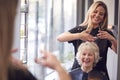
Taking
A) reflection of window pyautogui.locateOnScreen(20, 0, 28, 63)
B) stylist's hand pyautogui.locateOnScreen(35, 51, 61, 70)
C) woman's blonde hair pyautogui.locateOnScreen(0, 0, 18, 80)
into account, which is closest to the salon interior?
reflection of window pyautogui.locateOnScreen(20, 0, 28, 63)

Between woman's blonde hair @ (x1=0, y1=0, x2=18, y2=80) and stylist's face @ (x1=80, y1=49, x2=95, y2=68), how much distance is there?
120 centimetres

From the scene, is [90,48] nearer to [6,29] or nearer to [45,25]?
[45,25]

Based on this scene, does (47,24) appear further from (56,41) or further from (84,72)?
(84,72)

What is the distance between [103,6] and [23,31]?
573 millimetres

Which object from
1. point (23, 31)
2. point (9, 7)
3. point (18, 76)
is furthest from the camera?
point (23, 31)

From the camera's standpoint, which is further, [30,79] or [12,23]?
[30,79]

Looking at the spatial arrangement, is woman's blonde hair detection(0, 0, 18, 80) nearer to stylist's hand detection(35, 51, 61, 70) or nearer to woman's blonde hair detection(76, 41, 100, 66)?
stylist's hand detection(35, 51, 61, 70)

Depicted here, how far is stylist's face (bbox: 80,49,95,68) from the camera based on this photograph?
5.31ft

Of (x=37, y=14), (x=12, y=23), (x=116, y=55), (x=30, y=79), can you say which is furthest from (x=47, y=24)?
(x=12, y=23)

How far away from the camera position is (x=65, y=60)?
163cm

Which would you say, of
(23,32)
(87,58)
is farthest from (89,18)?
(23,32)

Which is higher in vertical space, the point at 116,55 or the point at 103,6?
the point at 103,6

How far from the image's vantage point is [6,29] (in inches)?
17.3

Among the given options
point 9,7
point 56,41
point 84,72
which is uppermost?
point 9,7
